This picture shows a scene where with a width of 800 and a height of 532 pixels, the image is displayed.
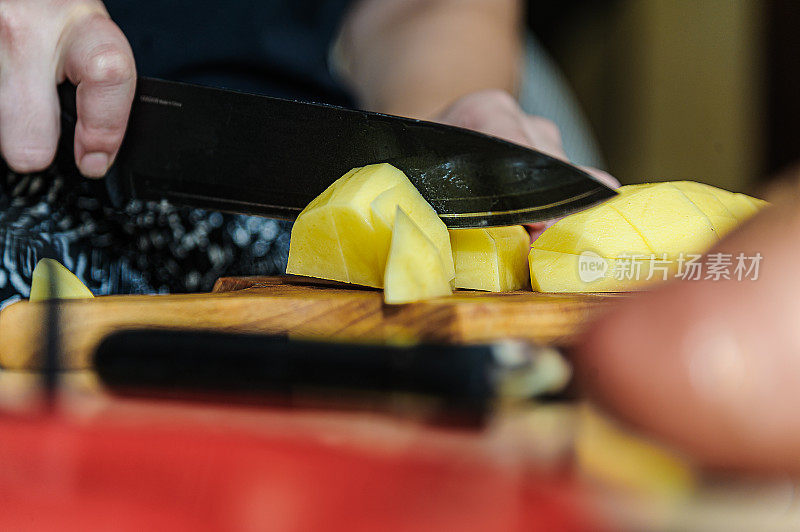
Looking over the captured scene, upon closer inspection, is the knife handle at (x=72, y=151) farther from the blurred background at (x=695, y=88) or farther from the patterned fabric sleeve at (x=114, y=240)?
the blurred background at (x=695, y=88)

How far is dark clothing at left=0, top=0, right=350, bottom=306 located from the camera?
0.75 m

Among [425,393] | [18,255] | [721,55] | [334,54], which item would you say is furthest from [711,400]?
[721,55]

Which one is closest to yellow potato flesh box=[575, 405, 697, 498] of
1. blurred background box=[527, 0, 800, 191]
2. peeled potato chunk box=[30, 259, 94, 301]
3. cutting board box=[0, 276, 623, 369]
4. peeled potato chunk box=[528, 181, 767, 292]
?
cutting board box=[0, 276, 623, 369]

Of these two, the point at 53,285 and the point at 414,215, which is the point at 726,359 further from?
the point at 53,285

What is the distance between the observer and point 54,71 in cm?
69

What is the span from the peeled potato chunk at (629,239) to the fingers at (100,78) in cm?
44

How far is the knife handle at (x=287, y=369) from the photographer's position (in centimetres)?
35

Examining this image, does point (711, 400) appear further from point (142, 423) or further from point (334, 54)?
point (334, 54)

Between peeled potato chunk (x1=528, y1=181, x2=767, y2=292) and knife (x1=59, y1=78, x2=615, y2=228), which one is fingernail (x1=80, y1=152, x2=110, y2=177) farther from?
peeled potato chunk (x1=528, y1=181, x2=767, y2=292)

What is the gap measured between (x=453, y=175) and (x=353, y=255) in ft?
0.45

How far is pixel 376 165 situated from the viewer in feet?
2.14

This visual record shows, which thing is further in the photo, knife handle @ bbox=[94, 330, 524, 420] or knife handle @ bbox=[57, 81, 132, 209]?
knife handle @ bbox=[57, 81, 132, 209]

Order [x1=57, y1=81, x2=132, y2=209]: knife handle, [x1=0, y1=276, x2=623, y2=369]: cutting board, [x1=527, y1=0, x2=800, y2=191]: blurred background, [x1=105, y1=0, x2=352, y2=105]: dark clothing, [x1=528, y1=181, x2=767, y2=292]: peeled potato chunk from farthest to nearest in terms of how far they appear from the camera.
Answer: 1. [x1=527, y1=0, x2=800, y2=191]: blurred background
2. [x1=105, y1=0, x2=352, y2=105]: dark clothing
3. [x1=57, y1=81, x2=132, y2=209]: knife handle
4. [x1=528, y1=181, x2=767, y2=292]: peeled potato chunk
5. [x1=0, y1=276, x2=623, y2=369]: cutting board

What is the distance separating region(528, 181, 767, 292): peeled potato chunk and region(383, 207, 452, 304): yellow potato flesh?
0.16 metres
